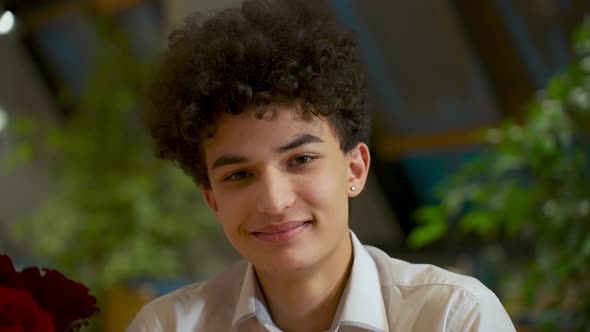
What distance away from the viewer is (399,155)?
4.00m

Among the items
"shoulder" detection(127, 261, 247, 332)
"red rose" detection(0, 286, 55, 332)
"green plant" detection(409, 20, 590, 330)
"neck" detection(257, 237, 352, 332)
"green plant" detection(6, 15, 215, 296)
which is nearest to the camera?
"red rose" detection(0, 286, 55, 332)

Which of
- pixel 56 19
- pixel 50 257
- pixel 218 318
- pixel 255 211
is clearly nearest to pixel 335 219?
pixel 255 211

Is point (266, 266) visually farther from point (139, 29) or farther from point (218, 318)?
point (139, 29)

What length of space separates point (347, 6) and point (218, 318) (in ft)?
7.53

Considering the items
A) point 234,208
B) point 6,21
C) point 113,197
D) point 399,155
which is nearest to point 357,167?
point 234,208

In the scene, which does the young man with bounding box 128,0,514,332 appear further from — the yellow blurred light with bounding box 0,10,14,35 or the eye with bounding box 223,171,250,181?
the yellow blurred light with bounding box 0,10,14,35

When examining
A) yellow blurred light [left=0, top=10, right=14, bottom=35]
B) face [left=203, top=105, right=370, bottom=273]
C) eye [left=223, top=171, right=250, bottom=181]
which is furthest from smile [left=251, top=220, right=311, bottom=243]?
yellow blurred light [left=0, top=10, right=14, bottom=35]

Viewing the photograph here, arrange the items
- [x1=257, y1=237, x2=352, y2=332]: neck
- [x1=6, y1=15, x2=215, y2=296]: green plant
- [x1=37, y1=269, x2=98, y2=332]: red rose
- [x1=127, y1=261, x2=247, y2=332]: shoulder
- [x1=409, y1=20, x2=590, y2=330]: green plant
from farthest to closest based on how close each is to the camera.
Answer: [x1=6, y1=15, x2=215, y2=296]: green plant
[x1=409, y1=20, x2=590, y2=330]: green plant
[x1=127, y1=261, x2=247, y2=332]: shoulder
[x1=257, y1=237, x2=352, y2=332]: neck
[x1=37, y1=269, x2=98, y2=332]: red rose

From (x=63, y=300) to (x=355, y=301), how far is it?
0.53 metres

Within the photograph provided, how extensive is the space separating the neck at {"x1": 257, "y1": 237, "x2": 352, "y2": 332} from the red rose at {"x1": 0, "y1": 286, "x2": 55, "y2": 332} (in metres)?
0.44

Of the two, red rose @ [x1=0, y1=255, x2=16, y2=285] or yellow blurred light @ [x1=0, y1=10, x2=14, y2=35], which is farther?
yellow blurred light @ [x1=0, y1=10, x2=14, y2=35]

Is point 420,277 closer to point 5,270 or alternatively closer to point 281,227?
point 281,227

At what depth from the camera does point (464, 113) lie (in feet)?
11.2

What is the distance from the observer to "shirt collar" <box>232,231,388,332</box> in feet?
4.42
